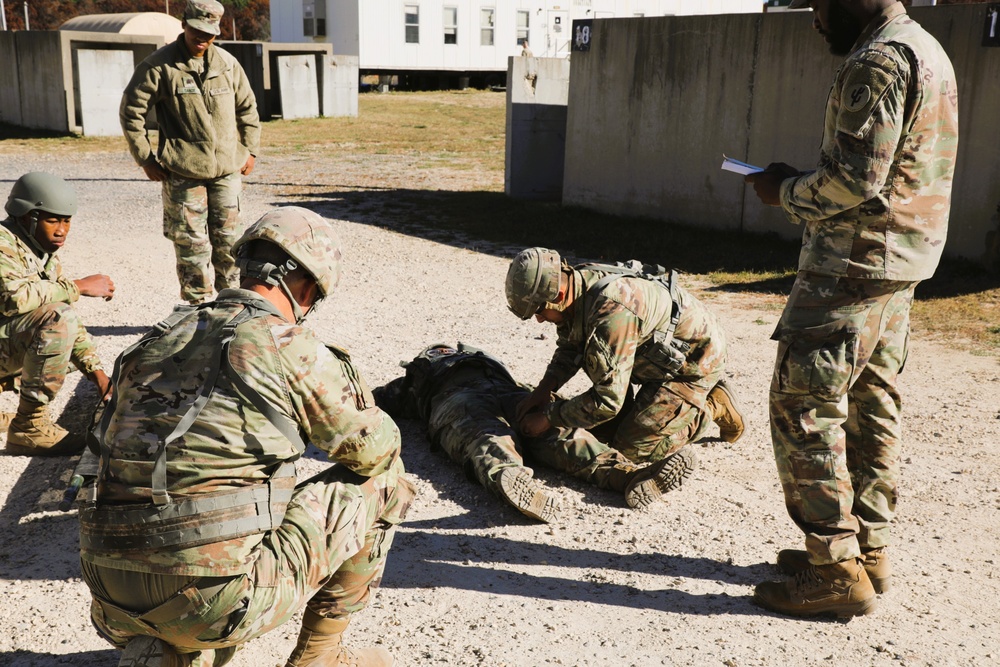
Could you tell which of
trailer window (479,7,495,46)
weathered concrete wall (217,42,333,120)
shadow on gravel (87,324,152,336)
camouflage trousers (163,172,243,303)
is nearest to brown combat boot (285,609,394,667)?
camouflage trousers (163,172,243,303)

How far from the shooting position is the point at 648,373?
15.3 feet

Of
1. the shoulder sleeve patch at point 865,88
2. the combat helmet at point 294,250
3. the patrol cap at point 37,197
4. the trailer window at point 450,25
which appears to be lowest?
the patrol cap at point 37,197

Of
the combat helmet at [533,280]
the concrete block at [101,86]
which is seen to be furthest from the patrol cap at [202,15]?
the concrete block at [101,86]

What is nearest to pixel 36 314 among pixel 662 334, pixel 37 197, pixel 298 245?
pixel 37 197

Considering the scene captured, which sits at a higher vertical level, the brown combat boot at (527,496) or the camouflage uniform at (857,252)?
the camouflage uniform at (857,252)

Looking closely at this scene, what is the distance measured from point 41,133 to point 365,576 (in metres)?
21.4

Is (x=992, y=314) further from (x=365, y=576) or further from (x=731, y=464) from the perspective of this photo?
(x=365, y=576)

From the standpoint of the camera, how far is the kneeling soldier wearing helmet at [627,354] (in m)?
4.20

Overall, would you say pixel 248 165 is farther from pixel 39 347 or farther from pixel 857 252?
pixel 857 252

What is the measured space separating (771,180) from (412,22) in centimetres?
3230

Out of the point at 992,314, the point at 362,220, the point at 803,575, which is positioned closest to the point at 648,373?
the point at 803,575

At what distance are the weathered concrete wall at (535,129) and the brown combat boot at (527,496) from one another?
982 cm

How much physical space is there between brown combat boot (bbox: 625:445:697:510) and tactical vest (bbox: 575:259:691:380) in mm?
432

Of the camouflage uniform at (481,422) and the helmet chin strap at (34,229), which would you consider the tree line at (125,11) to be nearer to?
the helmet chin strap at (34,229)
